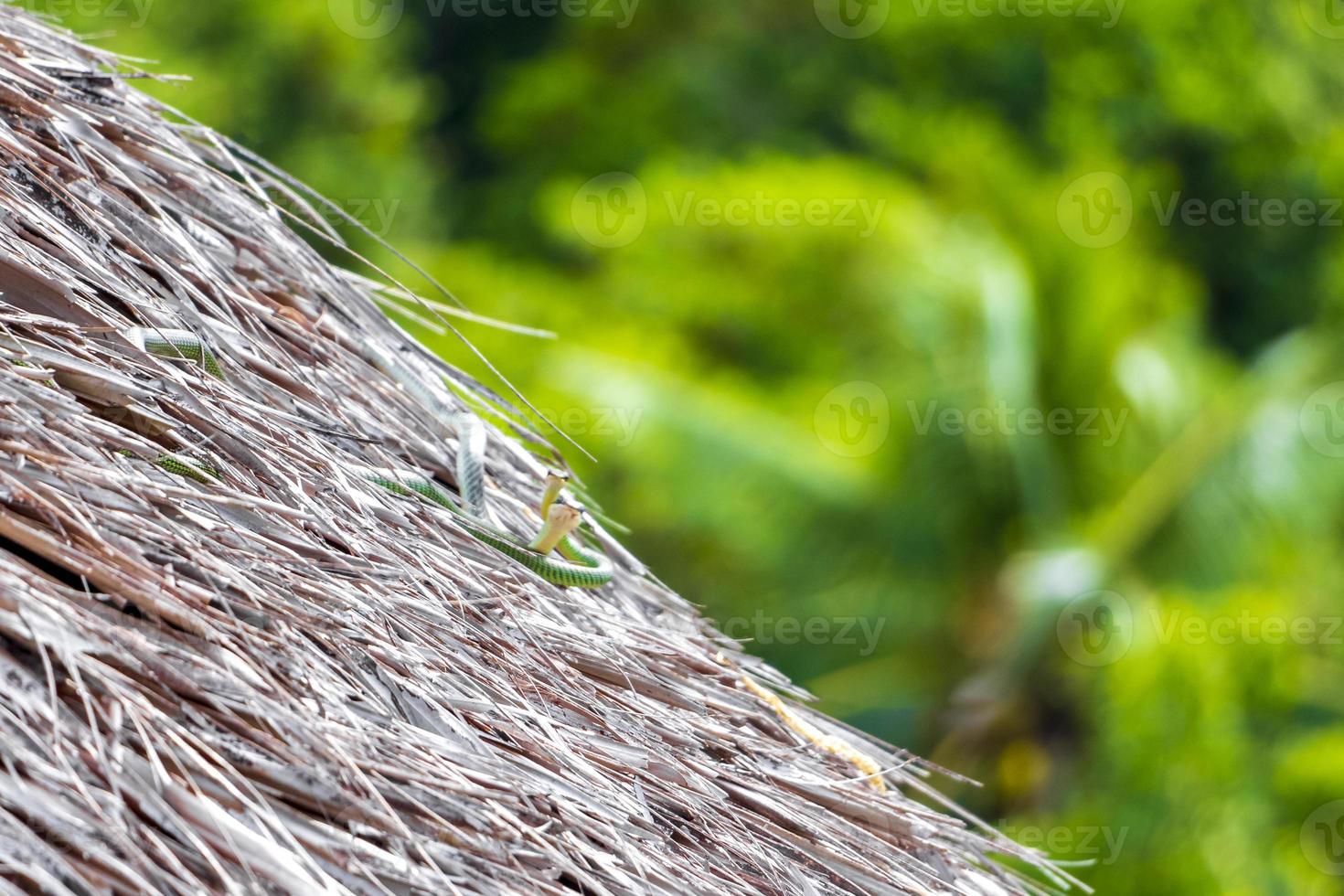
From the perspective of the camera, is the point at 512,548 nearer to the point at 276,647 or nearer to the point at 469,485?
the point at 469,485

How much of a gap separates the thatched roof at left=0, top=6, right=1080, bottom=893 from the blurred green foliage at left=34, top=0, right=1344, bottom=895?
490 cm

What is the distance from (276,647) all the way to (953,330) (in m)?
8.89

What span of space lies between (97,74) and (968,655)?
334 inches

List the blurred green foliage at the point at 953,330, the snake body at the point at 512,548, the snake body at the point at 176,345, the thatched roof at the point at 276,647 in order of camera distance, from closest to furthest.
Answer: the thatched roof at the point at 276,647 < the snake body at the point at 176,345 < the snake body at the point at 512,548 < the blurred green foliage at the point at 953,330

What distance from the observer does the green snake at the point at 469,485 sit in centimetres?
209

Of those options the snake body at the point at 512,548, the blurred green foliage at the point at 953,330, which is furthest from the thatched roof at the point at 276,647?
the blurred green foliage at the point at 953,330

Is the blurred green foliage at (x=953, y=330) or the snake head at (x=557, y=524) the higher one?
the blurred green foliage at (x=953, y=330)

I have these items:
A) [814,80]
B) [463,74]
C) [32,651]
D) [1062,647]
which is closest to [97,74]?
[32,651]

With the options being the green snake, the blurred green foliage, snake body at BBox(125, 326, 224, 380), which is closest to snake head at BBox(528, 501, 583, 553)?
the green snake

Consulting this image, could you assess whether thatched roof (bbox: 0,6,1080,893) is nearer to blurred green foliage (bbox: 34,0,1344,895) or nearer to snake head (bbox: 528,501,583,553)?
snake head (bbox: 528,501,583,553)

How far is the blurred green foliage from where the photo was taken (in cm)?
898

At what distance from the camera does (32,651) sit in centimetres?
153

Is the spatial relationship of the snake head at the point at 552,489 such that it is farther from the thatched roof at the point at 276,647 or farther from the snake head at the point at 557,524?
the thatched roof at the point at 276,647

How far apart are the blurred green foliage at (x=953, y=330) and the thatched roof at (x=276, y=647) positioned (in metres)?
4.90
